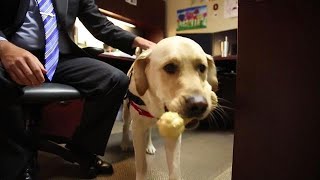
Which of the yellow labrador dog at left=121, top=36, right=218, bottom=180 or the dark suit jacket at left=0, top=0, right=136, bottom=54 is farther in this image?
the dark suit jacket at left=0, top=0, right=136, bottom=54

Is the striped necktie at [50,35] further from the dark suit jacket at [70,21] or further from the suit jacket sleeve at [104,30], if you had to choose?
the suit jacket sleeve at [104,30]

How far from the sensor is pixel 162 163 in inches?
56.2

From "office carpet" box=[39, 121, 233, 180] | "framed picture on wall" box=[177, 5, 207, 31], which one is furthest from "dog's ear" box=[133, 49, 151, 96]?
"framed picture on wall" box=[177, 5, 207, 31]

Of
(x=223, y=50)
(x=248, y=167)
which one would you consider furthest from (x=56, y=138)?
(x=223, y=50)

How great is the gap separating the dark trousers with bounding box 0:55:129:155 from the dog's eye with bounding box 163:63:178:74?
0.32m

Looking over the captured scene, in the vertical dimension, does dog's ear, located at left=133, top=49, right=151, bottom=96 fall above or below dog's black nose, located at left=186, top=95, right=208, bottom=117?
above

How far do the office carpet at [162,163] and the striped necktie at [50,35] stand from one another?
1.54ft

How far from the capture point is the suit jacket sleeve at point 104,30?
1.32 meters

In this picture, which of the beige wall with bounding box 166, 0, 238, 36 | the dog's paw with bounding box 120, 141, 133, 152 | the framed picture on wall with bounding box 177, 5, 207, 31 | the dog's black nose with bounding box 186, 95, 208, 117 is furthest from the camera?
the framed picture on wall with bounding box 177, 5, 207, 31

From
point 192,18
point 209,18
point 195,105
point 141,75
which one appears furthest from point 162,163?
point 192,18

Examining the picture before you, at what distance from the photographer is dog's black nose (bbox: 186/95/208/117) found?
738 mm

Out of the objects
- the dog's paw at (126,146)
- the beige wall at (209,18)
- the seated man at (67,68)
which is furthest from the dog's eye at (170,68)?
the beige wall at (209,18)

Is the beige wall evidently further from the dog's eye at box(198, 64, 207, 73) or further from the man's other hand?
the man's other hand

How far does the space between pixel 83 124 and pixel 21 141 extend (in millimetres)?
293
